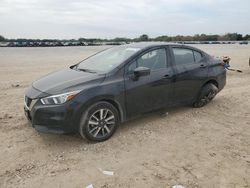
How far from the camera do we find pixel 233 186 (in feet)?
12.2

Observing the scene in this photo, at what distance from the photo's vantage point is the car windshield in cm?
547

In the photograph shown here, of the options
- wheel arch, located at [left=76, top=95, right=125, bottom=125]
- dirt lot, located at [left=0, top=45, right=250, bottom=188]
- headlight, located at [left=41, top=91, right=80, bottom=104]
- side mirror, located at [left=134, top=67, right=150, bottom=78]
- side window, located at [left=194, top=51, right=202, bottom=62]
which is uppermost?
side window, located at [left=194, top=51, right=202, bottom=62]

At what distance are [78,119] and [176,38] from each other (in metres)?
95.1

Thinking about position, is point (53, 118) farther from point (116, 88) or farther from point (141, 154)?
point (141, 154)

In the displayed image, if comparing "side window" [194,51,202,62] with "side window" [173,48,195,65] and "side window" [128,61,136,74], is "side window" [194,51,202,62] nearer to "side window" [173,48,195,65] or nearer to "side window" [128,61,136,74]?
"side window" [173,48,195,65]

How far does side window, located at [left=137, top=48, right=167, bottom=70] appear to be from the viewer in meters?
5.60

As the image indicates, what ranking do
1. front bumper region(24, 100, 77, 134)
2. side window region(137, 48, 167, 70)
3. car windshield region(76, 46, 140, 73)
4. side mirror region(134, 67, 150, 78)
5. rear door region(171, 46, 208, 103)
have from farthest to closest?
rear door region(171, 46, 208, 103) → side window region(137, 48, 167, 70) → car windshield region(76, 46, 140, 73) → side mirror region(134, 67, 150, 78) → front bumper region(24, 100, 77, 134)

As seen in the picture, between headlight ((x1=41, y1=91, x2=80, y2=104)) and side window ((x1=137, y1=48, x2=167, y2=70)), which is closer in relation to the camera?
headlight ((x1=41, y1=91, x2=80, y2=104))

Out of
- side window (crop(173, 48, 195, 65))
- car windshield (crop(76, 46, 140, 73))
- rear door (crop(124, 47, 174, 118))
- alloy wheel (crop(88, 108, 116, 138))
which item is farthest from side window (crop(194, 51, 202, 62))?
alloy wheel (crop(88, 108, 116, 138))

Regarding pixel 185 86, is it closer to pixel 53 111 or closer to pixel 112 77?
pixel 112 77

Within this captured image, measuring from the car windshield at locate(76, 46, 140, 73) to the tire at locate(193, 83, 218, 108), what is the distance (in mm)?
2111

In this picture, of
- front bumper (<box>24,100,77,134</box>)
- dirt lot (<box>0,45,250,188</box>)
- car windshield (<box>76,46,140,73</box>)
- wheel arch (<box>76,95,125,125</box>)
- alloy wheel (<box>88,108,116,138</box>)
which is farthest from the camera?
car windshield (<box>76,46,140,73</box>)

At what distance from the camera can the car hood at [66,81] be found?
477 cm

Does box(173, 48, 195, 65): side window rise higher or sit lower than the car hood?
higher
